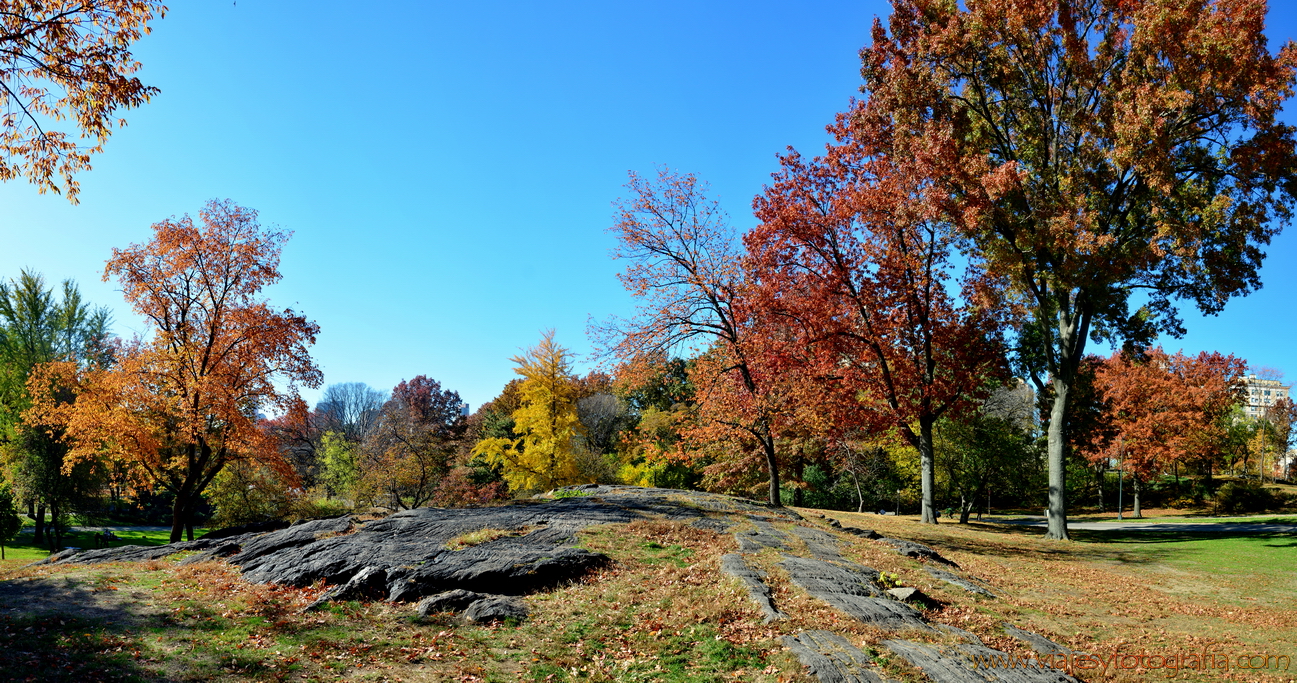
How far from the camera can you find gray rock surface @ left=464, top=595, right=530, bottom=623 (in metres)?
7.70

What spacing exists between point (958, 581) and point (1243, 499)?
48.3 metres

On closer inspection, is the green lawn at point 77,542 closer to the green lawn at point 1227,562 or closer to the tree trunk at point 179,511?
the tree trunk at point 179,511

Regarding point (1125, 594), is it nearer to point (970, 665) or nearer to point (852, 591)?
point (852, 591)

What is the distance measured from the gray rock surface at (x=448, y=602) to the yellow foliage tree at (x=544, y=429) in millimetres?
20013

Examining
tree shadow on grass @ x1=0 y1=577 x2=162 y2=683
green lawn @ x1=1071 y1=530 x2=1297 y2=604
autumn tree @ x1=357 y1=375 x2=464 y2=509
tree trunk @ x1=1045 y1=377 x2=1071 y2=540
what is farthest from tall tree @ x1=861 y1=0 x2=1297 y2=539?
autumn tree @ x1=357 y1=375 x2=464 y2=509

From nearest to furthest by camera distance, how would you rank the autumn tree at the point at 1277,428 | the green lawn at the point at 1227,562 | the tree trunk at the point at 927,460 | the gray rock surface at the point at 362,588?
the gray rock surface at the point at 362,588 → the green lawn at the point at 1227,562 → the tree trunk at the point at 927,460 → the autumn tree at the point at 1277,428

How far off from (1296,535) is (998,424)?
9.42 metres

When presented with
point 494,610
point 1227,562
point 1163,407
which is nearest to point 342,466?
point 494,610

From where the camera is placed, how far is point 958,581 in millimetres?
9906

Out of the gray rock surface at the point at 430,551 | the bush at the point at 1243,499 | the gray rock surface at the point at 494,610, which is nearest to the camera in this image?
the gray rock surface at the point at 494,610

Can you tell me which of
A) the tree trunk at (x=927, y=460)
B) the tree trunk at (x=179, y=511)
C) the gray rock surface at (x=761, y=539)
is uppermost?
the tree trunk at (x=927, y=460)

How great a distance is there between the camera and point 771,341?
1944cm

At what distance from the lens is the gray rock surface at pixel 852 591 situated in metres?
7.33

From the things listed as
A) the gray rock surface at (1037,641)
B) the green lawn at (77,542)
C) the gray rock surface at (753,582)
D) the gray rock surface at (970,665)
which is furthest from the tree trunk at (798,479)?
the gray rock surface at (970,665)
